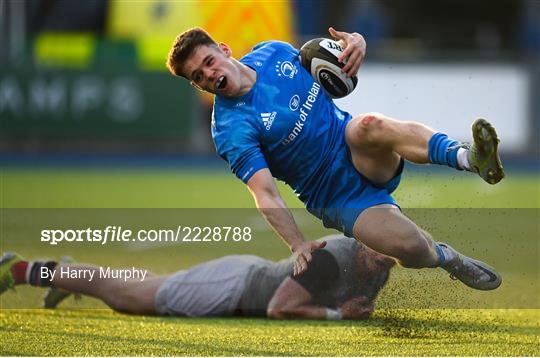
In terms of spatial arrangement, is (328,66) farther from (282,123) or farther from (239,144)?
(239,144)

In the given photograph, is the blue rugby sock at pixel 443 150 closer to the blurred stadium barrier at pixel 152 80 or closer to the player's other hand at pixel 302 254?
the player's other hand at pixel 302 254

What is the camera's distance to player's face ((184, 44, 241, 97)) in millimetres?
6312

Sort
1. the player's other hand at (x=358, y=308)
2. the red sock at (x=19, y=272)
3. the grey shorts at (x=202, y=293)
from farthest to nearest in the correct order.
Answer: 1. the red sock at (x=19, y=272)
2. the grey shorts at (x=202, y=293)
3. the player's other hand at (x=358, y=308)

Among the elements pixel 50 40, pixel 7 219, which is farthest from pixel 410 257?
pixel 50 40

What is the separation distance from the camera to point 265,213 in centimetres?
589

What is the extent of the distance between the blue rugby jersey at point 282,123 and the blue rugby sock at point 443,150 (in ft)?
2.48

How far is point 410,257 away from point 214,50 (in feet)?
4.78

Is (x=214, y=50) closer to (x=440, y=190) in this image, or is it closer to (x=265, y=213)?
(x=265, y=213)

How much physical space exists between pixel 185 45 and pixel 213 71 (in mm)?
→ 190

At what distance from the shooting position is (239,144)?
20.3ft

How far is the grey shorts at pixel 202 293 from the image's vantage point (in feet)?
22.3

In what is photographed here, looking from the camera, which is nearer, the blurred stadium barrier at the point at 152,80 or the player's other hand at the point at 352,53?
Result: the player's other hand at the point at 352,53

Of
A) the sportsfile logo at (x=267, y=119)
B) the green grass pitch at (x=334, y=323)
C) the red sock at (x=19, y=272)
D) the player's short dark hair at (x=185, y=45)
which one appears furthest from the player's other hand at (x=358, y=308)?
the red sock at (x=19, y=272)

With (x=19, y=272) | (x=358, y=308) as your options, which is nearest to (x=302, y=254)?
(x=358, y=308)
